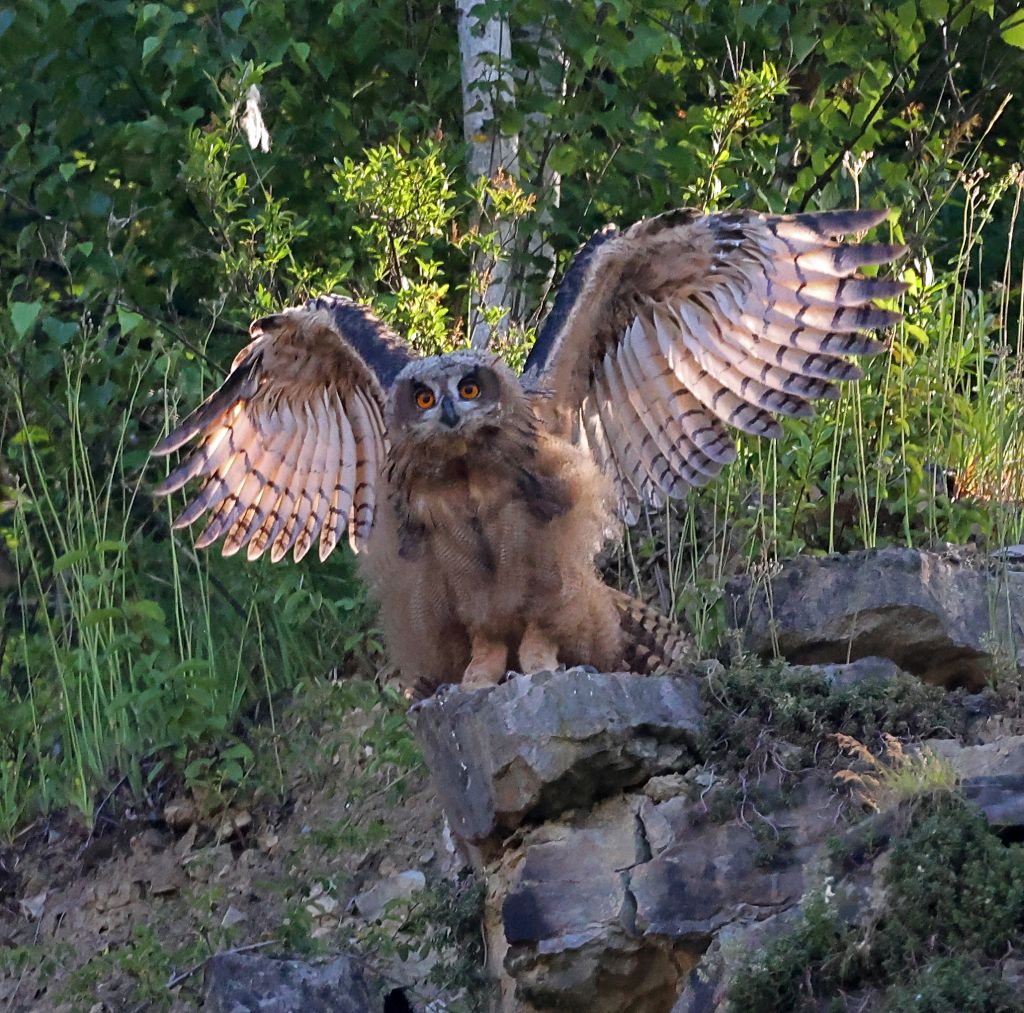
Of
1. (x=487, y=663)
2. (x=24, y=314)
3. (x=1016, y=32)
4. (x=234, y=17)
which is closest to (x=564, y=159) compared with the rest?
(x=234, y=17)

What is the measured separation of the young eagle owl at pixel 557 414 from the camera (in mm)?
5586

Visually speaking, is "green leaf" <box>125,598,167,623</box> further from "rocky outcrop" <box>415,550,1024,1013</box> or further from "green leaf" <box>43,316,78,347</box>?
"rocky outcrop" <box>415,550,1024,1013</box>

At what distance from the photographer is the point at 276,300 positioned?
7219 millimetres

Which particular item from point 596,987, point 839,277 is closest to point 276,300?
point 839,277

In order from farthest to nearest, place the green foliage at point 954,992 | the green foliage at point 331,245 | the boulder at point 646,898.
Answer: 1. the green foliage at point 331,245
2. the boulder at point 646,898
3. the green foliage at point 954,992

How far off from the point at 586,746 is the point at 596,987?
0.64 meters

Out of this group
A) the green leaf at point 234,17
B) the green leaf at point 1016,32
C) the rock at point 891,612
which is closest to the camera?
the rock at point 891,612

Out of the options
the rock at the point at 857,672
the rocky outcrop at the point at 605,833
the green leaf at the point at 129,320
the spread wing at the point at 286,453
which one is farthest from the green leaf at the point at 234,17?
the rock at the point at 857,672

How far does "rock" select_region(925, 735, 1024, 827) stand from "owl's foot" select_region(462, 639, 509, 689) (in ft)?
4.72

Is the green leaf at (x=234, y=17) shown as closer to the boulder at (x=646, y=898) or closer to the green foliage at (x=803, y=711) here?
the green foliage at (x=803, y=711)

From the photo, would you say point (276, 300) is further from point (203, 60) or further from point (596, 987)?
point (596, 987)

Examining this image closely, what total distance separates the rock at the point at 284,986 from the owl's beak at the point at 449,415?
165cm

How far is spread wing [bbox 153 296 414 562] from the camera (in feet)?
20.9

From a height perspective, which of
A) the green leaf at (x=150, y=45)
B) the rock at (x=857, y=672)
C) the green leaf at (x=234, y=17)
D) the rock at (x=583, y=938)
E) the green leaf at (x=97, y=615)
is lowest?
the rock at (x=583, y=938)
